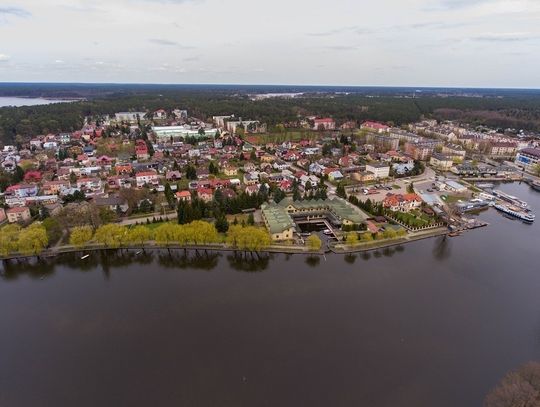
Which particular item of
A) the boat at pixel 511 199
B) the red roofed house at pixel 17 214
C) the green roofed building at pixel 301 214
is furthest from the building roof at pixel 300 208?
the red roofed house at pixel 17 214

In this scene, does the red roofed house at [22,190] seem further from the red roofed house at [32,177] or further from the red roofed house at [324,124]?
the red roofed house at [324,124]

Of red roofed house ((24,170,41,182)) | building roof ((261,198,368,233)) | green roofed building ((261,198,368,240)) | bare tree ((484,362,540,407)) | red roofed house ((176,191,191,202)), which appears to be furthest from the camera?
red roofed house ((24,170,41,182))

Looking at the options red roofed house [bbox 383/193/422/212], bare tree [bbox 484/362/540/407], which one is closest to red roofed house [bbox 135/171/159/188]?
red roofed house [bbox 383/193/422/212]

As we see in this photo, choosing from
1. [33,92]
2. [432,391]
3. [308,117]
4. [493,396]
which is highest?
[33,92]

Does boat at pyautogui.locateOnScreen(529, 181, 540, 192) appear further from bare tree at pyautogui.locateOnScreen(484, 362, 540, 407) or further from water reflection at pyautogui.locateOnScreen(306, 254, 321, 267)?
bare tree at pyautogui.locateOnScreen(484, 362, 540, 407)

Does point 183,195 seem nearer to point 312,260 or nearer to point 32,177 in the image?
point 312,260

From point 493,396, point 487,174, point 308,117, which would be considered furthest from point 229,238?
point 308,117

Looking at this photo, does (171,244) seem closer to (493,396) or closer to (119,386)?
(119,386)

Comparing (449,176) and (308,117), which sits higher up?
(308,117)
